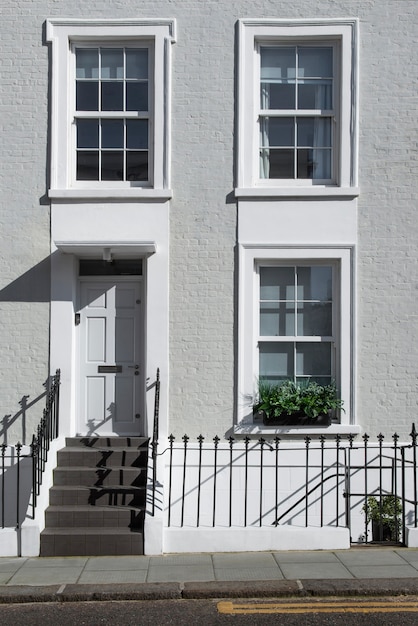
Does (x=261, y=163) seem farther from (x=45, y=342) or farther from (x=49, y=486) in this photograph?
(x=49, y=486)

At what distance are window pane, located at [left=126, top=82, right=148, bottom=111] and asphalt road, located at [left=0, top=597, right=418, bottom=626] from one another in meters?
6.51

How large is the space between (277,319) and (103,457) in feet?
9.69

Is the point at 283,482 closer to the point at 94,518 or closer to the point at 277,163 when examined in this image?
the point at 94,518

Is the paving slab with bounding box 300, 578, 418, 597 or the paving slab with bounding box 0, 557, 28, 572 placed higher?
the paving slab with bounding box 300, 578, 418, 597

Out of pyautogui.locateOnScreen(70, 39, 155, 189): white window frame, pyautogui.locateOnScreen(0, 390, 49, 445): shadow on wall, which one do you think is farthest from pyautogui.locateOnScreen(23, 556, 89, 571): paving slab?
pyautogui.locateOnScreen(70, 39, 155, 189): white window frame

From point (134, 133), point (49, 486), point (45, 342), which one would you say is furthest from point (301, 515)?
point (134, 133)

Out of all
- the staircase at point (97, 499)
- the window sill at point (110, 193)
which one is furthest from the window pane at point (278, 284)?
the staircase at point (97, 499)

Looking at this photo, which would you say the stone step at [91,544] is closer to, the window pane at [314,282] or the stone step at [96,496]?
the stone step at [96,496]

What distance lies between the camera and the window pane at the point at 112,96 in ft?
34.1

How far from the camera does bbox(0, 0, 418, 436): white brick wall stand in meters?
10.0

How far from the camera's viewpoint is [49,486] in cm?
909

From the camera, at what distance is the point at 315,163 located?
34.1 ft

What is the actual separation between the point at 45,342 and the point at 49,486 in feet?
6.54

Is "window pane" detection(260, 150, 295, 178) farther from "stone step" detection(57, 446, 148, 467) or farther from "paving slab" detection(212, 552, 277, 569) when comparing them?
"paving slab" detection(212, 552, 277, 569)
